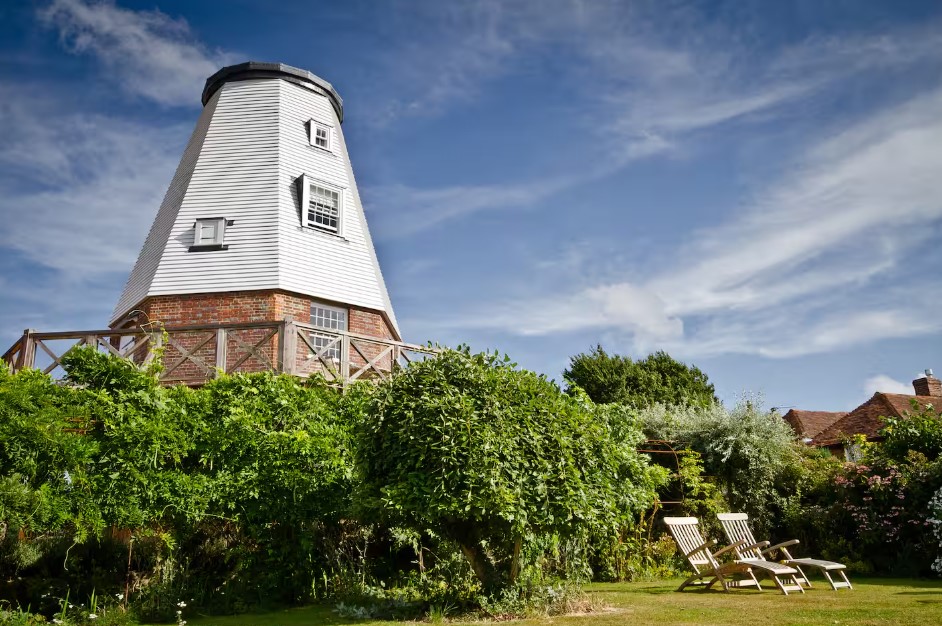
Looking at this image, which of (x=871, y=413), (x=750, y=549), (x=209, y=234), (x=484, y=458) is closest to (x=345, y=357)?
(x=209, y=234)

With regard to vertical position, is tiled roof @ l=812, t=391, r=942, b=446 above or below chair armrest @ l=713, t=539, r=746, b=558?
above

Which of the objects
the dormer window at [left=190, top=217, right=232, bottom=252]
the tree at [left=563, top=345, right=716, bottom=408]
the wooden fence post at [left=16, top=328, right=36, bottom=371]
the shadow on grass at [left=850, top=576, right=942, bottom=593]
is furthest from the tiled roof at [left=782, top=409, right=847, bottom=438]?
the wooden fence post at [left=16, top=328, right=36, bottom=371]

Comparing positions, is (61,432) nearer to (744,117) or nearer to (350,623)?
(350,623)

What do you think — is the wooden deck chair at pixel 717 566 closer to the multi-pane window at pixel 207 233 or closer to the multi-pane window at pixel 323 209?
the multi-pane window at pixel 323 209

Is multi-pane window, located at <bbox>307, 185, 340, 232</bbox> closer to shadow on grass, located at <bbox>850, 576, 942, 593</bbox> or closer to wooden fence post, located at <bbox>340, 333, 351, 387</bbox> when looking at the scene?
wooden fence post, located at <bbox>340, 333, 351, 387</bbox>

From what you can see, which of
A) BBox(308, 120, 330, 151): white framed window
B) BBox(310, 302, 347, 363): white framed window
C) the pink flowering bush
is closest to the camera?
the pink flowering bush

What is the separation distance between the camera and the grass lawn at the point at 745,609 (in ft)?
22.5

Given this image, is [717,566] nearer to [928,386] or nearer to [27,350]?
[27,350]

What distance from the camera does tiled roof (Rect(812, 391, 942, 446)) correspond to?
27.0m

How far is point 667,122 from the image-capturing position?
1149cm

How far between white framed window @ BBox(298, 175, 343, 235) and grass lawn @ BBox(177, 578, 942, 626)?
11.0m

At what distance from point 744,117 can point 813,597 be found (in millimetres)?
7220

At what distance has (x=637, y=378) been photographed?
84.3ft

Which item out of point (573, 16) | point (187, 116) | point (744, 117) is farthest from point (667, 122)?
point (187, 116)
